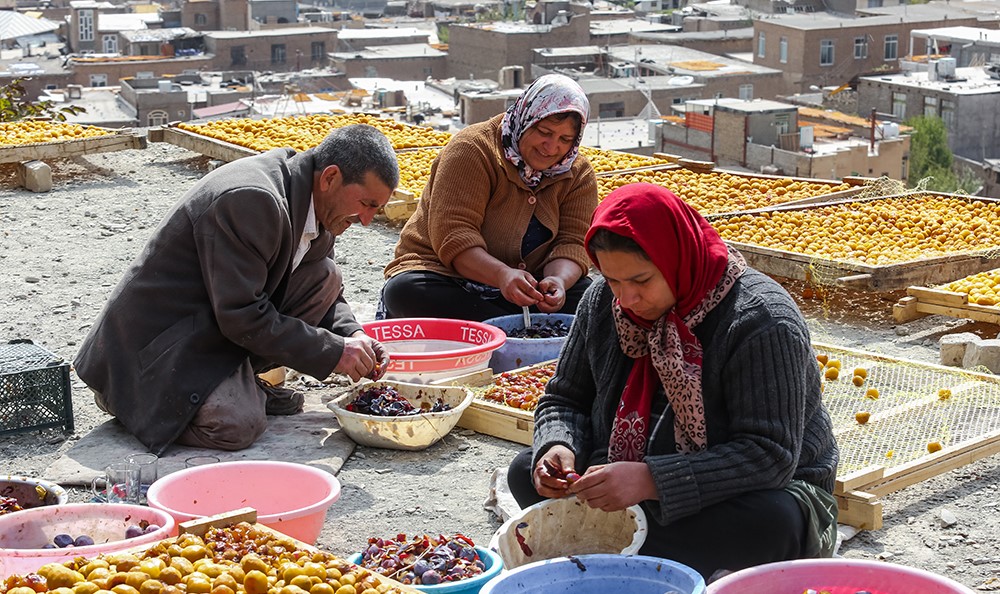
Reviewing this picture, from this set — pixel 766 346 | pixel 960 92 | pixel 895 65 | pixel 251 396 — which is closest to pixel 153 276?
pixel 251 396

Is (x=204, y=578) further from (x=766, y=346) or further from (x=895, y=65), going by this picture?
(x=895, y=65)

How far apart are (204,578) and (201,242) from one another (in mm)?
1752

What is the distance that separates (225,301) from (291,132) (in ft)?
22.3

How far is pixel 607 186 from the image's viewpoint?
8.74 m

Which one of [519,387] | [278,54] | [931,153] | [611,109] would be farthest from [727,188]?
[278,54]

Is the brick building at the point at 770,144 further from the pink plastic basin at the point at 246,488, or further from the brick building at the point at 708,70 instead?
the pink plastic basin at the point at 246,488

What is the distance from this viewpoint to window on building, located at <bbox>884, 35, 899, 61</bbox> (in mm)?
55062

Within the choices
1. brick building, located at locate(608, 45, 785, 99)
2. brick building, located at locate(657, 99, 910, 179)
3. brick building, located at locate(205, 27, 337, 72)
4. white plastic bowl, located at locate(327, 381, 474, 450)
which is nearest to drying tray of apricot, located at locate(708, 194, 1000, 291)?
white plastic bowl, located at locate(327, 381, 474, 450)

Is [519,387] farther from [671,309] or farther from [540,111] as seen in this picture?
[671,309]

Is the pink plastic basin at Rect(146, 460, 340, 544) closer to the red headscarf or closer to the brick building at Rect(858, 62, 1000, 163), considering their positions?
the red headscarf

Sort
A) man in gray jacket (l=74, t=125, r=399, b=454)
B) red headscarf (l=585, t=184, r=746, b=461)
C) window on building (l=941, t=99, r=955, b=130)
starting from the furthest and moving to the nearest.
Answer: window on building (l=941, t=99, r=955, b=130), man in gray jacket (l=74, t=125, r=399, b=454), red headscarf (l=585, t=184, r=746, b=461)

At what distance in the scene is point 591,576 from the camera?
2955 millimetres

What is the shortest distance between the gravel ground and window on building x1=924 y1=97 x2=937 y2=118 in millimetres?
35040

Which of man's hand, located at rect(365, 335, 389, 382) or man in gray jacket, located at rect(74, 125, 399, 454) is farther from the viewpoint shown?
man's hand, located at rect(365, 335, 389, 382)
